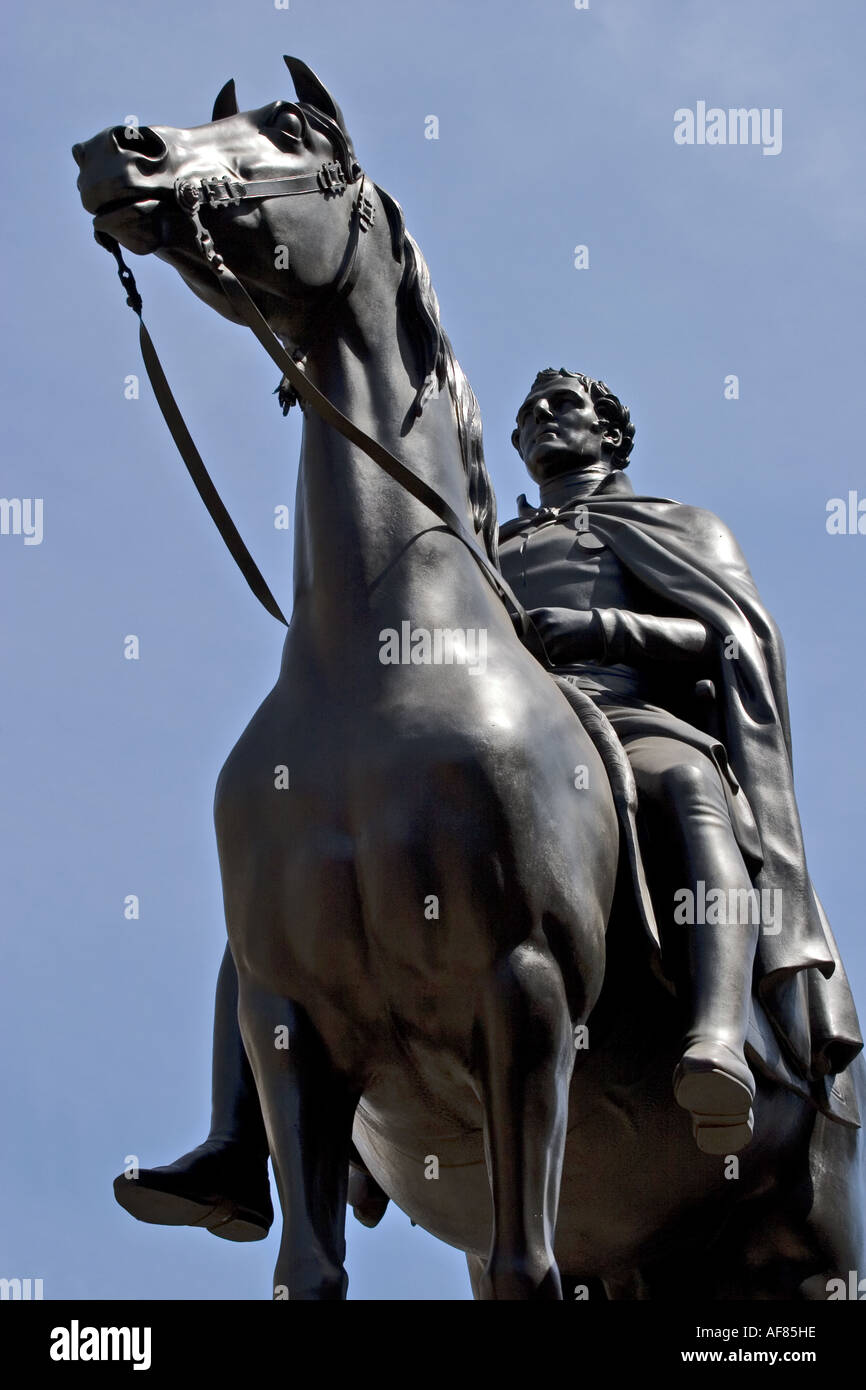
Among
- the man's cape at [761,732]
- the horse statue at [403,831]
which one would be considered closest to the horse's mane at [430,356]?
the horse statue at [403,831]

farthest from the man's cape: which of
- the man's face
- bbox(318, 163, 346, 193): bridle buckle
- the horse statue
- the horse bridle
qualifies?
bbox(318, 163, 346, 193): bridle buckle

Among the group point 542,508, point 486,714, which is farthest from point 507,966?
point 542,508

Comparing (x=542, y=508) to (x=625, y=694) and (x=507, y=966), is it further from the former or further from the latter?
(x=507, y=966)

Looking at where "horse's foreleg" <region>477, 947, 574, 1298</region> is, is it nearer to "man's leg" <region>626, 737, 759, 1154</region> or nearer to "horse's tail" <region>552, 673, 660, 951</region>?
"man's leg" <region>626, 737, 759, 1154</region>

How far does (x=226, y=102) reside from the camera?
10.3 meters

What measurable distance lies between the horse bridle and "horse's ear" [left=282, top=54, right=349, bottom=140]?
32 cm

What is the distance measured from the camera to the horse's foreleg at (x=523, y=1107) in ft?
27.5

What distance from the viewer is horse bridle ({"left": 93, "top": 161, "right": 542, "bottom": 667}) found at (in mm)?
9133

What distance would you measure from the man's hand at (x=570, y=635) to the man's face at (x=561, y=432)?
209 cm

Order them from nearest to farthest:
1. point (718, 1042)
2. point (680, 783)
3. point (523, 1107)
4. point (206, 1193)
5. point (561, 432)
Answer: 1. point (523, 1107)
2. point (718, 1042)
3. point (206, 1193)
4. point (680, 783)
5. point (561, 432)

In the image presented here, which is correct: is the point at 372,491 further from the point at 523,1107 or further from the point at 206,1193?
the point at 206,1193

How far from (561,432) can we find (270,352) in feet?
12.5

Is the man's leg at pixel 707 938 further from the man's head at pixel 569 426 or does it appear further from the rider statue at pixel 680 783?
the man's head at pixel 569 426

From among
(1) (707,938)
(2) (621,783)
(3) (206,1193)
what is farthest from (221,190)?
(3) (206,1193)
